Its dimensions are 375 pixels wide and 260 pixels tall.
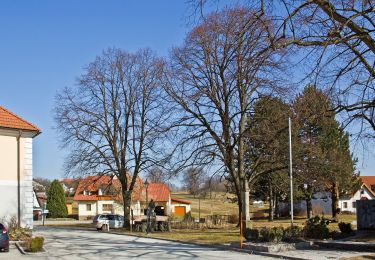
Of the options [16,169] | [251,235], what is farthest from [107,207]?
[251,235]

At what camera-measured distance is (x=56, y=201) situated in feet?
282

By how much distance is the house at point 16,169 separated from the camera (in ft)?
103

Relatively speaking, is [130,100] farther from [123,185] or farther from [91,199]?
[91,199]

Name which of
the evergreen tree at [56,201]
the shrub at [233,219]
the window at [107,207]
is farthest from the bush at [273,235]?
the evergreen tree at [56,201]

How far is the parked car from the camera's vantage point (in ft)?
161

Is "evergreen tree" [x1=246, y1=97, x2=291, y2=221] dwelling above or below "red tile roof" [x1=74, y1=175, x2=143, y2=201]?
above

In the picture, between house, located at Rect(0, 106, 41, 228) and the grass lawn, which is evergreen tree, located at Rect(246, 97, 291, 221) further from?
house, located at Rect(0, 106, 41, 228)

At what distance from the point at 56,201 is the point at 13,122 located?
181 ft

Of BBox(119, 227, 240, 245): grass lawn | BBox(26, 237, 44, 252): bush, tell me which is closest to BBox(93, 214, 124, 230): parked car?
BBox(119, 227, 240, 245): grass lawn

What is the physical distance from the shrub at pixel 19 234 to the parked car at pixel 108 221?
57.8 ft

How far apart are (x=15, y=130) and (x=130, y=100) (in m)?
16.2

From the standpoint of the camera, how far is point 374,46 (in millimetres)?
17156

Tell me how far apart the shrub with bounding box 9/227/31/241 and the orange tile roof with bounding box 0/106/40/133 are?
6.28 metres

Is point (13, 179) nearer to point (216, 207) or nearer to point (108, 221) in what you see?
point (108, 221)
